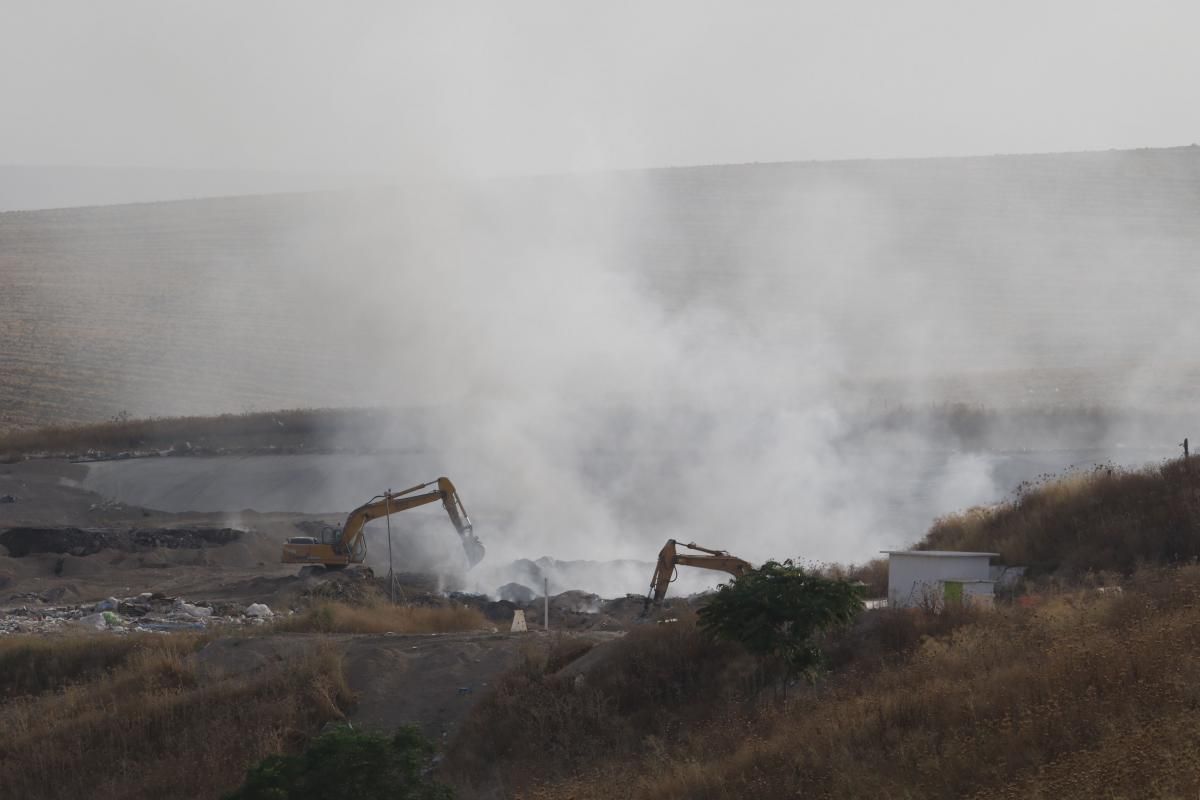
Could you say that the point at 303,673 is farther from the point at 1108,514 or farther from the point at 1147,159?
the point at 1147,159

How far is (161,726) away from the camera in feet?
52.4

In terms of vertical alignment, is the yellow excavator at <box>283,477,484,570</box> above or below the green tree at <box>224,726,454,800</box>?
above

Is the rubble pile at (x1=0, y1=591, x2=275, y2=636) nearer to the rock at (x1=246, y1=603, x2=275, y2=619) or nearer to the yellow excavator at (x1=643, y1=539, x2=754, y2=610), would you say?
the rock at (x1=246, y1=603, x2=275, y2=619)

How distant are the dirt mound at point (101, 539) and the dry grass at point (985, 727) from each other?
A: 24.9m

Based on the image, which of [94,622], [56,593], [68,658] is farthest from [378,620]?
[56,593]

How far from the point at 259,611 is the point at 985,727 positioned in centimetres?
1716

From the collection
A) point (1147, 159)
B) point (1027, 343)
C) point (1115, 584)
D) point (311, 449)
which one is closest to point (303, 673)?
Result: point (1115, 584)

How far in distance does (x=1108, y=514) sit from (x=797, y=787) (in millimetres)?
12344

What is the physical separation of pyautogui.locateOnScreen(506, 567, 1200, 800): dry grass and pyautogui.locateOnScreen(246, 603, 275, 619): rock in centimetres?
1230

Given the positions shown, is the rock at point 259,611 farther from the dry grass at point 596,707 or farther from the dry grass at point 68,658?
the dry grass at point 596,707

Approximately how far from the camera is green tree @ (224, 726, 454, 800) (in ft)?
32.4

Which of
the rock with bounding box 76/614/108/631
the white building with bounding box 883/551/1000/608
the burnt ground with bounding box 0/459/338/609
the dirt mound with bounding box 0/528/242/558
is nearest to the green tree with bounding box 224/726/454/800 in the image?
the white building with bounding box 883/551/1000/608

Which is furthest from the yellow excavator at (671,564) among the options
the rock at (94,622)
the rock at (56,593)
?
the rock at (56,593)

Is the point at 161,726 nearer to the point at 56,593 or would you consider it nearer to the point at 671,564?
the point at 671,564
